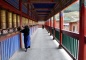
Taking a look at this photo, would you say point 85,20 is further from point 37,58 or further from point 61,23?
point 61,23

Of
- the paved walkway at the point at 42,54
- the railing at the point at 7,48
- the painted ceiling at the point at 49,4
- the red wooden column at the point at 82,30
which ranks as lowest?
the paved walkway at the point at 42,54

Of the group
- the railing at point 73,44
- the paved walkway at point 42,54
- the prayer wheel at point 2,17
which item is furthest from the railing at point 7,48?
the railing at point 73,44

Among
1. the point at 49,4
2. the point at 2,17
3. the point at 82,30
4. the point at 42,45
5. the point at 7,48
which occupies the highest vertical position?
the point at 49,4

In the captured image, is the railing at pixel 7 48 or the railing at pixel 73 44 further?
the railing at pixel 73 44

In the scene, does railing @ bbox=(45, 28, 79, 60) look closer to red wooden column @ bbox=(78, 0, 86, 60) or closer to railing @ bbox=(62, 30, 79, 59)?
railing @ bbox=(62, 30, 79, 59)

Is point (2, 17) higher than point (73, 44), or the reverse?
point (2, 17)

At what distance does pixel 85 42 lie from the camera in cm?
448

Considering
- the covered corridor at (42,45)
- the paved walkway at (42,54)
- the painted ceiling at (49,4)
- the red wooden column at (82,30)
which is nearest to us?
the red wooden column at (82,30)

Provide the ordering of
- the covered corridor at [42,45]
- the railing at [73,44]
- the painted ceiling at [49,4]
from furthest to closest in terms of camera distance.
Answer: the painted ceiling at [49,4], the railing at [73,44], the covered corridor at [42,45]

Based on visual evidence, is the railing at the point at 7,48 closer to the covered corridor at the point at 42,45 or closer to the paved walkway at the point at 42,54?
the covered corridor at the point at 42,45

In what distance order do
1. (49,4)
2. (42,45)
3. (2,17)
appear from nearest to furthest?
(2,17), (42,45), (49,4)

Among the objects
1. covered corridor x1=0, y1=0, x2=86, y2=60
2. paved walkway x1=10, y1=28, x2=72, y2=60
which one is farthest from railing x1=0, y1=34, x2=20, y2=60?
paved walkway x1=10, y1=28, x2=72, y2=60

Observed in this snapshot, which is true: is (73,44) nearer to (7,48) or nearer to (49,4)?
(7,48)

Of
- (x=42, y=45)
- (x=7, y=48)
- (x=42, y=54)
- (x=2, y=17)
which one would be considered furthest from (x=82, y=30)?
(x=42, y=45)
